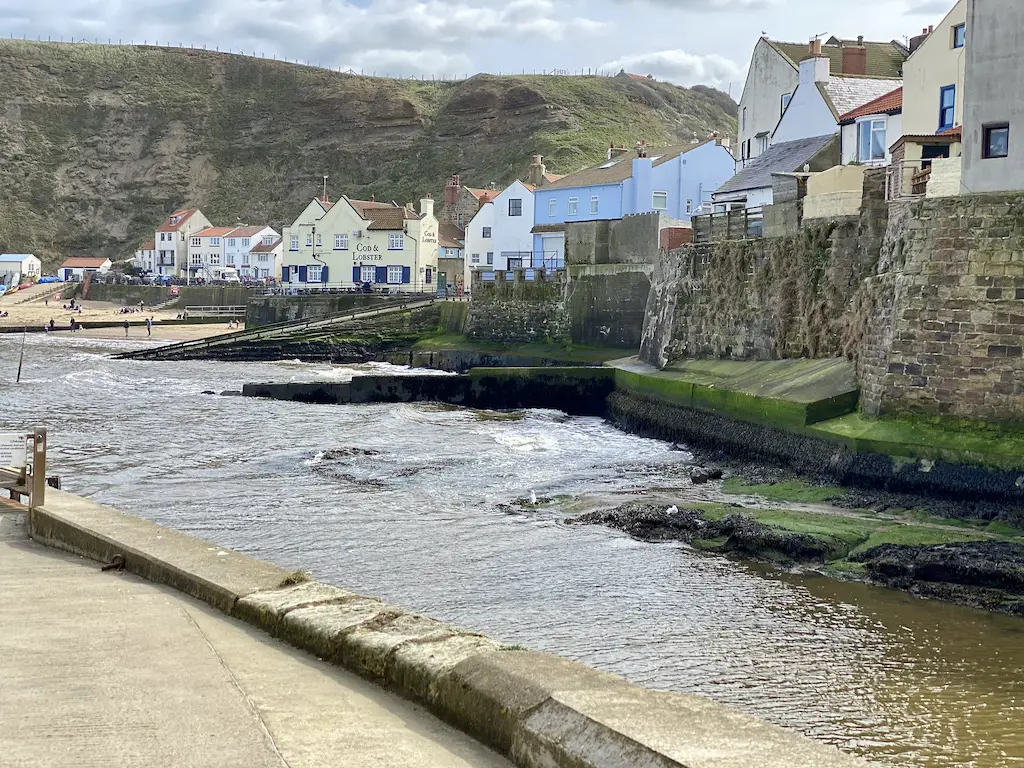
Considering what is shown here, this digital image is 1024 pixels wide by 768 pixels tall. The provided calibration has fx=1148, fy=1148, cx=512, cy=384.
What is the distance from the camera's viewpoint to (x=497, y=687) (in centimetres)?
526

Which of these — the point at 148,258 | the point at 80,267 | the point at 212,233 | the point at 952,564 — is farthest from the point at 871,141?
the point at 80,267

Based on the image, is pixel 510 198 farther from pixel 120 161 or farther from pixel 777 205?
pixel 120 161

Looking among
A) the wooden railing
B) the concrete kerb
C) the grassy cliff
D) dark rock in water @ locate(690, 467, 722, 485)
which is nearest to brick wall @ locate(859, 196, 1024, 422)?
dark rock in water @ locate(690, 467, 722, 485)

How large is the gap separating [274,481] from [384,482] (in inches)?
70.9

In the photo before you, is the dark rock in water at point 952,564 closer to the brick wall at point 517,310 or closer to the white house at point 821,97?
the white house at point 821,97

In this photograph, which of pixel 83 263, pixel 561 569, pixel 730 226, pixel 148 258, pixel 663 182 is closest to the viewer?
pixel 561 569

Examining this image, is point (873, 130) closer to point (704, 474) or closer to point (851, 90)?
point (851, 90)

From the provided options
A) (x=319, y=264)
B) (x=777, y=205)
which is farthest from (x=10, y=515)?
(x=319, y=264)

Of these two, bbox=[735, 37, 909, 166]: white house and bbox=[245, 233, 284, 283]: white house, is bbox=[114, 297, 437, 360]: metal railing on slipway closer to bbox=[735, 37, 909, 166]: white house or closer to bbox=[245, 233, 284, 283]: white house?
bbox=[735, 37, 909, 166]: white house

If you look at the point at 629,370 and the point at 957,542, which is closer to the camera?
the point at 957,542

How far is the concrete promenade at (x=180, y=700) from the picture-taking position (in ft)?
15.8

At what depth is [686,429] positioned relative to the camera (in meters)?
24.0

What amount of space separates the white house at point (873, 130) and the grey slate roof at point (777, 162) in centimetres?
146

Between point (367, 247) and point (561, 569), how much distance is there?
6261 centimetres
